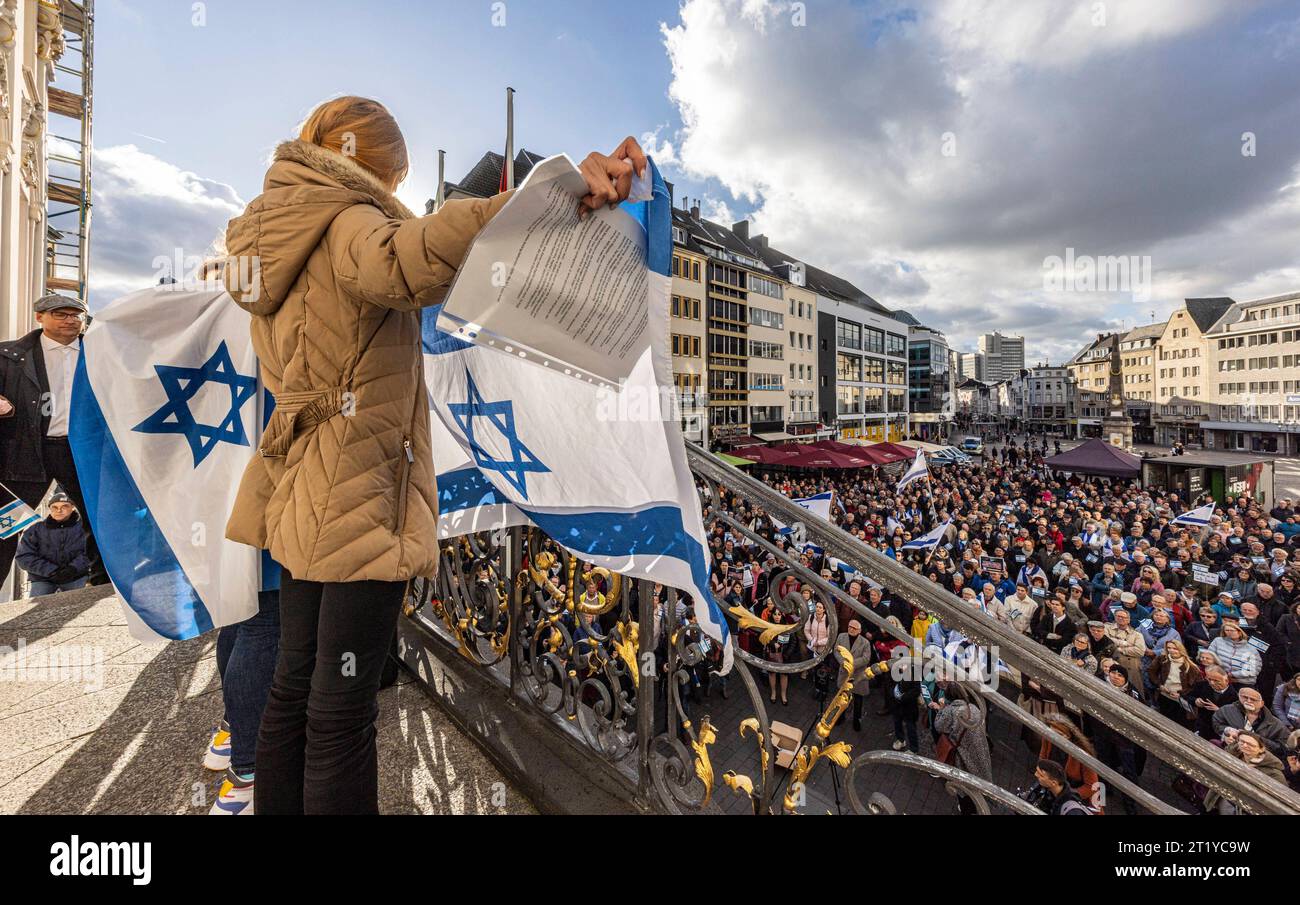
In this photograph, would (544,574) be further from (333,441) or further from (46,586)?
(46,586)

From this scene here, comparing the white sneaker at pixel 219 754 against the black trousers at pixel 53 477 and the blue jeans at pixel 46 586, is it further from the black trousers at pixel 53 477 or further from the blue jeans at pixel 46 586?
the blue jeans at pixel 46 586

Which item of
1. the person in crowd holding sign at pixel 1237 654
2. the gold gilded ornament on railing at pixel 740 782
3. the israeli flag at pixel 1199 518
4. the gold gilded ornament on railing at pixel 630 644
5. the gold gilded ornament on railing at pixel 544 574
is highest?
the gold gilded ornament on railing at pixel 544 574

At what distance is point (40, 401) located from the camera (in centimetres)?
369

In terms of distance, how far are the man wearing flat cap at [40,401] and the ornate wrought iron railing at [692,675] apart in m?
2.97

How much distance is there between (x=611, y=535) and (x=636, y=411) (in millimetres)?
433

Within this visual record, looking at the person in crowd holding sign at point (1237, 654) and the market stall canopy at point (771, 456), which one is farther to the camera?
the market stall canopy at point (771, 456)

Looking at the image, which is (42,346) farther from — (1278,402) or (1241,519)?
(1278,402)

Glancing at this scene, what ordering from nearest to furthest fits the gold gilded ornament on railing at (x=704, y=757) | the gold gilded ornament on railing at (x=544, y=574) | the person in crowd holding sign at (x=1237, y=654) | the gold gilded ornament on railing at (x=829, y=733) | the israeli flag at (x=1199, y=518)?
the gold gilded ornament on railing at (x=829, y=733) → the gold gilded ornament on railing at (x=704, y=757) → the gold gilded ornament on railing at (x=544, y=574) → the person in crowd holding sign at (x=1237, y=654) → the israeli flag at (x=1199, y=518)

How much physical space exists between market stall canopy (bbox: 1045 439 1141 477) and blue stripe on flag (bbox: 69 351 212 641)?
2613 cm

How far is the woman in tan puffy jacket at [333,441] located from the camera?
1.24 m

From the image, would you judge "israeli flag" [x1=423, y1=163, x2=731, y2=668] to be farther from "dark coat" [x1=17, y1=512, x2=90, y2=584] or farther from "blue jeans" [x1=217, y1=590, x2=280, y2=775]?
"dark coat" [x1=17, y1=512, x2=90, y2=584]

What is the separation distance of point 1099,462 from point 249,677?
2797 centimetres

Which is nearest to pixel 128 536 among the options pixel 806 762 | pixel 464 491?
pixel 464 491

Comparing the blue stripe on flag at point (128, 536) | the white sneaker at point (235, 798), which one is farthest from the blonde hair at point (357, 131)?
the white sneaker at point (235, 798)
